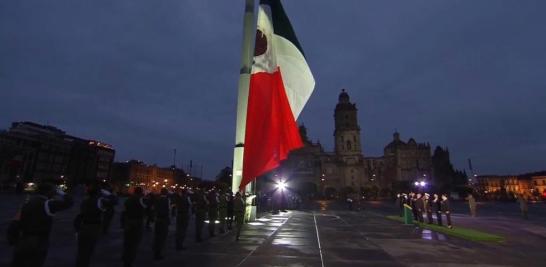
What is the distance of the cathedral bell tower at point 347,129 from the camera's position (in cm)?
12225

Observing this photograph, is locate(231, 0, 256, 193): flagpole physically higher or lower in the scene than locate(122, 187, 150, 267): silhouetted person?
higher

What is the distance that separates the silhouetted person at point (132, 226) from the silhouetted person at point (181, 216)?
2.07 m

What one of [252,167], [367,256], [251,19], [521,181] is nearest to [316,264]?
[367,256]

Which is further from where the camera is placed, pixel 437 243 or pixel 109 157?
pixel 109 157

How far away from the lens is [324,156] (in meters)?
127

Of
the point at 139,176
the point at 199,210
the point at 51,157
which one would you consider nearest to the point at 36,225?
the point at 199,210

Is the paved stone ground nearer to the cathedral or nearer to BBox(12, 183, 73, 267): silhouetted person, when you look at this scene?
BBox(12, 183, 73, 267): silhouetted person

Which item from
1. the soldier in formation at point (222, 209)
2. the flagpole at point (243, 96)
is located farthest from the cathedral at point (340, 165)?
the soldier in formation at point (222, 209)

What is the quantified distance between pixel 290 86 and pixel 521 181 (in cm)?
18842

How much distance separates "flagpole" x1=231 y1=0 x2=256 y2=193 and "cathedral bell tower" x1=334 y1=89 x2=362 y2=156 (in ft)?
339

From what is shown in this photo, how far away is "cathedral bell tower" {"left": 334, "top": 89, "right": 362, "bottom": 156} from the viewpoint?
122 metres

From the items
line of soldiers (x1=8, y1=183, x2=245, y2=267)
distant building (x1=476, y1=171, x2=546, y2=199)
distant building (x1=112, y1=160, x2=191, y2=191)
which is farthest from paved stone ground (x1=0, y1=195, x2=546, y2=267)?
distant building (x1=476, y1=171, x2=546, y2=199)

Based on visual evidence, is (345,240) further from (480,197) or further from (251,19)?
(480,197)

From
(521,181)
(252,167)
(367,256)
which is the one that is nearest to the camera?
(367,256)
